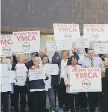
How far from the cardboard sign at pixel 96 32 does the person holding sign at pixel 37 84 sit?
2.32 metres

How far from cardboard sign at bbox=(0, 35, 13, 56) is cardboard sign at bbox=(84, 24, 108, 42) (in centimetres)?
231

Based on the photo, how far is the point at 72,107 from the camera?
11.3 meters

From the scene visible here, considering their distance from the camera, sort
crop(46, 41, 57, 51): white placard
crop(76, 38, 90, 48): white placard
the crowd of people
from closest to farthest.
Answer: the crowd of people
crop(76, 38, 90, 48): white placard
crop(46, 41, 57, 51): white placard

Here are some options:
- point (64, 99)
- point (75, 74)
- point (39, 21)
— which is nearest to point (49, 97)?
point (64, 99)

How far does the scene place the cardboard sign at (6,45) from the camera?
11.6 m

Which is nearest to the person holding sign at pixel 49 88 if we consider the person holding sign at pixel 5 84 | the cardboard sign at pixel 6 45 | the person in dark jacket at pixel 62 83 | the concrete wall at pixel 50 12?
the person in dark jacket at pixel 62 83

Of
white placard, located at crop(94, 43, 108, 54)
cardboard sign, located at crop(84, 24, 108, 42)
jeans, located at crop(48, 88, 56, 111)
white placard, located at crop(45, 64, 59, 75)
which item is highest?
cardboard sign, located at crop(84, 24, 108, 42)

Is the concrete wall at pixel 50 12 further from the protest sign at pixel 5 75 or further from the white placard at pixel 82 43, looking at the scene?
the protest sign at pixel 5 75

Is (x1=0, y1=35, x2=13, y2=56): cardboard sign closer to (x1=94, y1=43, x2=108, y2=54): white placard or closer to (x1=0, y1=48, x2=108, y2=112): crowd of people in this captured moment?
(x1=0, y1=48, x2=108, y2=112): crowd of people

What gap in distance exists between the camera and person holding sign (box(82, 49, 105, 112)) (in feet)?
36.6

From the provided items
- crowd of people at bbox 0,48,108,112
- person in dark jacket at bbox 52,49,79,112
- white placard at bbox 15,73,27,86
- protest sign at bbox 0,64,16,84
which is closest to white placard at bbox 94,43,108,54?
crowd of people at bbox 0,48,108,112

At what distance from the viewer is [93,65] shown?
11.2m

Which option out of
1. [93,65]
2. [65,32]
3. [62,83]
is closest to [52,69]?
[62,83]

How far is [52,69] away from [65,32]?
5.25 feet
